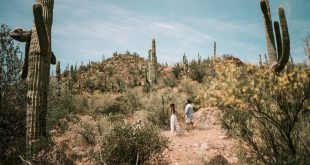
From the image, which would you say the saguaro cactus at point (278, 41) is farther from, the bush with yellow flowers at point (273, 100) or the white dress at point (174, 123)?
the white dress at point (174, 123)

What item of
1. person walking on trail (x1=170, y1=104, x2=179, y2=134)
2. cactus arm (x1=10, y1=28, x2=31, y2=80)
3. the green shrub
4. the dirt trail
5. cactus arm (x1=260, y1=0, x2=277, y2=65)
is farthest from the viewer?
person walking on trail (x1=170, y1=104, x2=179, y2=134)

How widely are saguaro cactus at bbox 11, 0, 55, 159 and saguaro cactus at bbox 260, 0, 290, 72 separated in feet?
20.1

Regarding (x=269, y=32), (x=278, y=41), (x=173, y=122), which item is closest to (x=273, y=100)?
(x=278, y=41)

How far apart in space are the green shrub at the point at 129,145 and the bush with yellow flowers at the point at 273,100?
10.0 feet

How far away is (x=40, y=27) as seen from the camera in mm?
7918

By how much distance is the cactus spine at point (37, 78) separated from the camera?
25.7 feet

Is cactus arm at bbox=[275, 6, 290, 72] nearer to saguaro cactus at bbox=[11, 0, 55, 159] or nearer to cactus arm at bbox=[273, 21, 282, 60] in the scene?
cactus arm at bbox=[273, 21, 282, 60]

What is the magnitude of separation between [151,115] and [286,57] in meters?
8.14

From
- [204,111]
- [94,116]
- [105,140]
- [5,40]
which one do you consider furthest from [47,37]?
[94,116]

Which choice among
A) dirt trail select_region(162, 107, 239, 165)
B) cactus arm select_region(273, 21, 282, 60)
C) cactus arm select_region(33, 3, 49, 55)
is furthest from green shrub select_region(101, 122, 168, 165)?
cactus arm select_region(273, 21, 282, 60)

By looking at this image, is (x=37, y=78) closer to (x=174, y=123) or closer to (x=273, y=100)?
(x=273, y=100)

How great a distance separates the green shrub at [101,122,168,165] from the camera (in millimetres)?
8227

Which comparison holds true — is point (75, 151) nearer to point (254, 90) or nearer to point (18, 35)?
point (18, 35)

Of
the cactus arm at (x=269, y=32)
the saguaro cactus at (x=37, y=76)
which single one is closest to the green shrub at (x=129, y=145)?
the saguaro cactus at (x=37, y=76)
